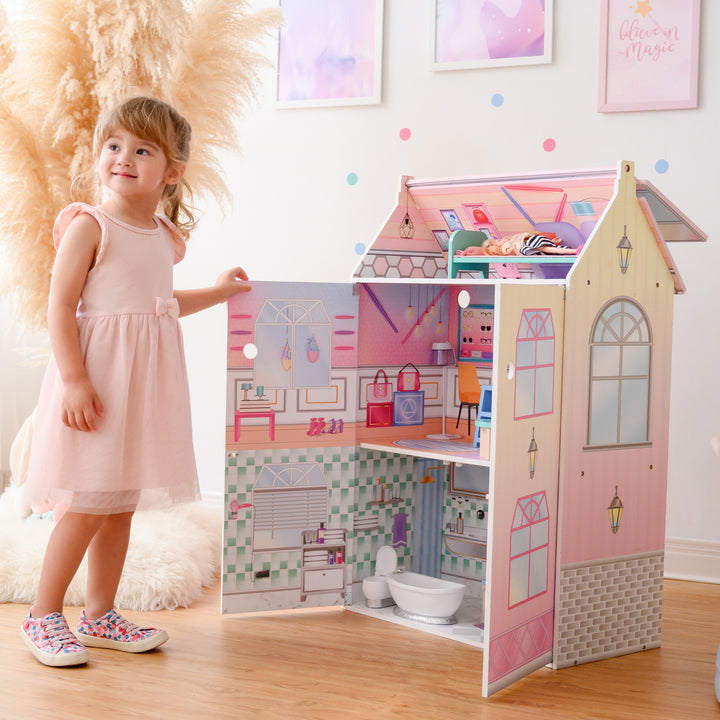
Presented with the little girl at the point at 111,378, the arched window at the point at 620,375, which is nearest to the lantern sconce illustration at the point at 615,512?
the arched window at the point at 620,375

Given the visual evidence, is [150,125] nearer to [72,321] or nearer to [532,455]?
[72,321]

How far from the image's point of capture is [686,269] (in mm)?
2564

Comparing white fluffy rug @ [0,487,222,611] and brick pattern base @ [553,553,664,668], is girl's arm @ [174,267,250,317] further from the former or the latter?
brick pattern base @ [553,553,664,668]

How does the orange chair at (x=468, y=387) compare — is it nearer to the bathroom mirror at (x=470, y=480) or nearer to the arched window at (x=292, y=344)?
the bathroom mirror at (x=470, y=480)

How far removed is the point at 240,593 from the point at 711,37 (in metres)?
1.91

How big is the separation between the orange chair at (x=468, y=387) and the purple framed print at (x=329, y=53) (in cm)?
100

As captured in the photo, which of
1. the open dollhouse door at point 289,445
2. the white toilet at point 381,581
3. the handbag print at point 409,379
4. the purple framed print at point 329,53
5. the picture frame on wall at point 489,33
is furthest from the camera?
the purple framed print at point 329,53

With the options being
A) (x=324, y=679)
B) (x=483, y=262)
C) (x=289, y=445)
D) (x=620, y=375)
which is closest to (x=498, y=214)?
(x=483, y=262)

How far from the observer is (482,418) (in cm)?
203

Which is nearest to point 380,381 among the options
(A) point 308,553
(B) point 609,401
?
(A) point 308,553

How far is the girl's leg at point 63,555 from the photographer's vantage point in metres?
1.82

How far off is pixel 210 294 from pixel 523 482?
2.63ft

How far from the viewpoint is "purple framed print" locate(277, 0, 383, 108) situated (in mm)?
2895

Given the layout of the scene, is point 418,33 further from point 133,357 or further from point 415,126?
point 133,357
